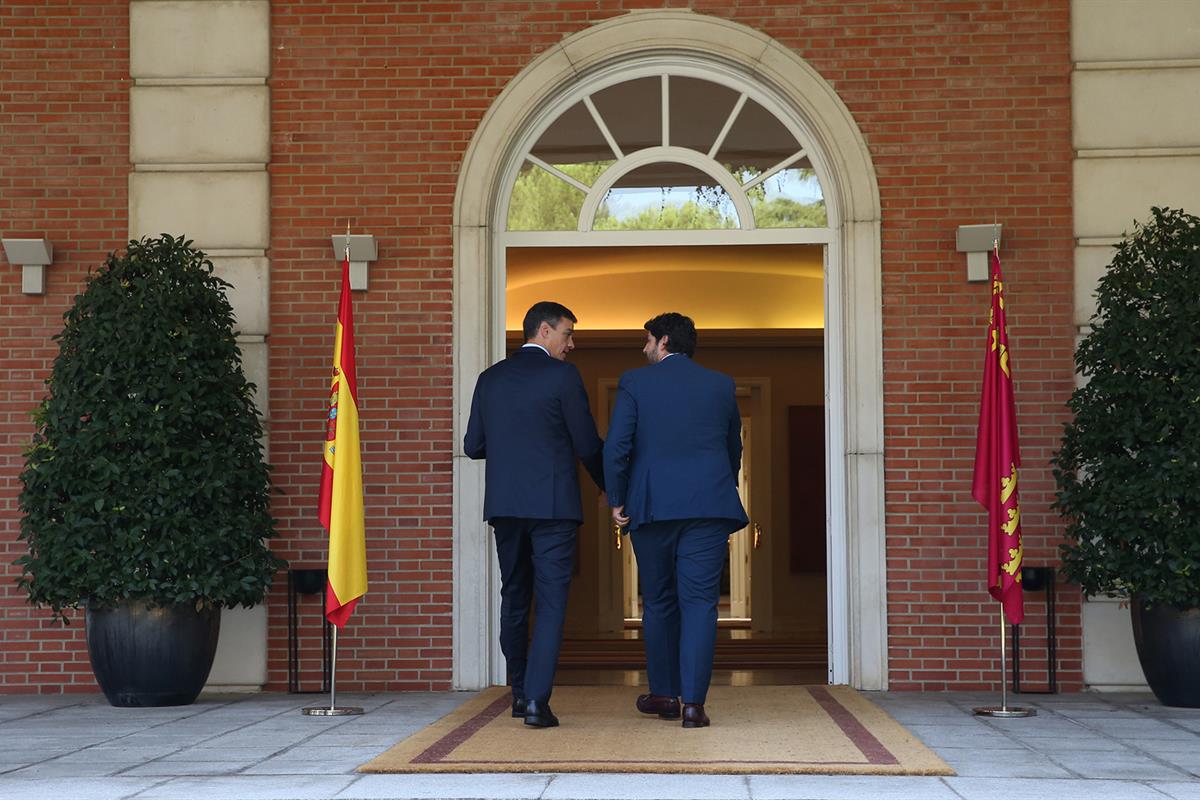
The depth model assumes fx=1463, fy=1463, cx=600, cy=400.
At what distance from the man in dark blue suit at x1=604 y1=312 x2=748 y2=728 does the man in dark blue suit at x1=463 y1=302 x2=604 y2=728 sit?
0.53 ft

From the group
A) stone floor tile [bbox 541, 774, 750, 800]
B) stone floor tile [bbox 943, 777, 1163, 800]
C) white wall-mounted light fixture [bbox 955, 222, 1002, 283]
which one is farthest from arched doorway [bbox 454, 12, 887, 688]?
stone floor tile [bbox 541, 774, 750, 800]

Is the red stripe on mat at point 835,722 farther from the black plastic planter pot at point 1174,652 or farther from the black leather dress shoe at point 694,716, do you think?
the black plastic planter pot at point 1174,652

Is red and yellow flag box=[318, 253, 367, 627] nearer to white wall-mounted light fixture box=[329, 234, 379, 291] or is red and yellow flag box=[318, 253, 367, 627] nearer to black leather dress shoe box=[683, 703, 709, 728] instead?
white wall-mounted light fixture box=[329, 234, 379, 291]

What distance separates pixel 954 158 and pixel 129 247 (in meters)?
3.76

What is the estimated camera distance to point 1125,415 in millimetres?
5961

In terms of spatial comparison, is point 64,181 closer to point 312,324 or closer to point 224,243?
point 224,243

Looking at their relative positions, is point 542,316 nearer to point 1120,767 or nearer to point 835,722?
point 835,722

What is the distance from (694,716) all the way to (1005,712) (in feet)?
4.51

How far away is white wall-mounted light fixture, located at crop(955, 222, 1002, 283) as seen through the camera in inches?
263

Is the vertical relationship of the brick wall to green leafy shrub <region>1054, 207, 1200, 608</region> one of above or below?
above

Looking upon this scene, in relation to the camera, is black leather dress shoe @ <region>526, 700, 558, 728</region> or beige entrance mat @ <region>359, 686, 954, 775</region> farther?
black leather dress shoe @ <region>526, 700, 558, 728</region>

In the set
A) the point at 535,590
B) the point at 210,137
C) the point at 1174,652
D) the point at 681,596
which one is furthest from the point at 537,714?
the point at 210,137

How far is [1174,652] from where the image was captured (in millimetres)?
5859

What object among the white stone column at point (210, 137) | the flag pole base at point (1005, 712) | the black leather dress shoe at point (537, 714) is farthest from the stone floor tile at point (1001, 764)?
the white stone column at point (210, 137)
